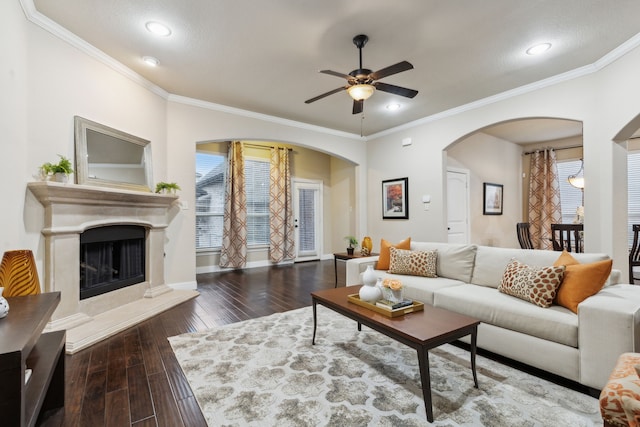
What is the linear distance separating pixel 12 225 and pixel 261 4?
8.82 feet

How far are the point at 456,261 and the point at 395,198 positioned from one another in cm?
281

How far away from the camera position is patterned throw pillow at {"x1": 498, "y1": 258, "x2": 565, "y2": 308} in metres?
2.23

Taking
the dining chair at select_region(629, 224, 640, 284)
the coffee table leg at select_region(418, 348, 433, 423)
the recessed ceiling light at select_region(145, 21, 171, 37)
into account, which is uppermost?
the recessed ceiling light at select_region(145, 21, 171, 37)

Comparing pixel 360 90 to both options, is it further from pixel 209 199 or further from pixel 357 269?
pixel 209 199

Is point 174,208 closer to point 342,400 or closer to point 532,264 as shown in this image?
point 342,400

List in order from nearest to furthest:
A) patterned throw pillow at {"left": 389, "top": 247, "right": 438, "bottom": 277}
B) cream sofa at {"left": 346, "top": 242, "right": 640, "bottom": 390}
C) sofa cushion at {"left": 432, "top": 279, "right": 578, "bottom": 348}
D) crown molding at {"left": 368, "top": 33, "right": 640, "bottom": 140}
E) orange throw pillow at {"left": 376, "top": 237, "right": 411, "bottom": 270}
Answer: cream sofa at {"left": 346, "top": 242, "right": 640, "bottom": 390} < sofa cushion at {"left": 432, "top": 279, "right": 578, "bottom": 348} < crown molding at {"left": 368, "top": 33, "right": 640, "bottom": 140} < patterned throw pillow at {"left": 389, "top": 247, "right": 438, "bottom": 277} < orange throw pillow at {"left": 376, "top": 237, "right": 411, "bottom": 270}

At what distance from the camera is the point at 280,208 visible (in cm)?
697

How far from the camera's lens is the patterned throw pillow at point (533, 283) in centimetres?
223

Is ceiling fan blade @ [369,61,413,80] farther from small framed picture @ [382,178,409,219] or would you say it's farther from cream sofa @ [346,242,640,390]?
small framed picture @ [382,178,409,219]

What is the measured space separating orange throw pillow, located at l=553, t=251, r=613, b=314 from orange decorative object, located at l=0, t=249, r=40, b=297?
3879mm

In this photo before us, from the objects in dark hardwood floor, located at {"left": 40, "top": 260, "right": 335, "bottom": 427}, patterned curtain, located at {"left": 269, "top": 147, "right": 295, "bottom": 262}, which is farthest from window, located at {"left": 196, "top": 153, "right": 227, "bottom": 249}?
dark hardwood floor, located at {"left": 40, "top": 260, "right": 335, "bottom": 427}

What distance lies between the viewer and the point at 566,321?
197 centimetres

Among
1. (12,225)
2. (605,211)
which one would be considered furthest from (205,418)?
(605,211)

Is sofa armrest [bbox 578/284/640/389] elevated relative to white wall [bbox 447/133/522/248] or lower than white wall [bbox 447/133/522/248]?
lower
